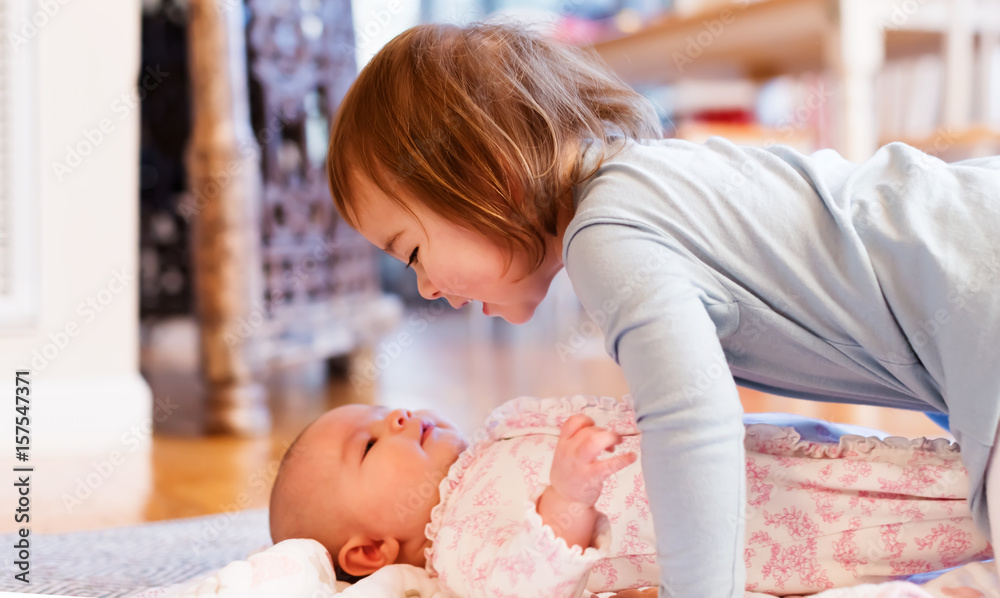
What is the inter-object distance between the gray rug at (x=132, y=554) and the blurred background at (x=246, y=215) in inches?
3.4

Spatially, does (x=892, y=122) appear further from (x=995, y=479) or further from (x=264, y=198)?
(x=995, y=479)

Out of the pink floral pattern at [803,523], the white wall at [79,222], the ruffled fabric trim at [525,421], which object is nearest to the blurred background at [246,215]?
the white wall at [79,222]

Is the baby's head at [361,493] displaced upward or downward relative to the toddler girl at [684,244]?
downward

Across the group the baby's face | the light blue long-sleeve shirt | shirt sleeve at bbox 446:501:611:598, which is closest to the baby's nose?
the baby's face

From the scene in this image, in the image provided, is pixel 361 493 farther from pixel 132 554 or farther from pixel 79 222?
pixel 79 222

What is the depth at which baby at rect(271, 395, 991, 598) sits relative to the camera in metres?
0.71

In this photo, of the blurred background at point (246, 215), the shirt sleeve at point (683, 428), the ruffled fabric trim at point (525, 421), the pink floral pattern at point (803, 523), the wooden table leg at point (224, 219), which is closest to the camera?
the shirt sleeve at point (683, 428)

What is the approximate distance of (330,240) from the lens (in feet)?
7.80

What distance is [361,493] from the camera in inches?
35.8

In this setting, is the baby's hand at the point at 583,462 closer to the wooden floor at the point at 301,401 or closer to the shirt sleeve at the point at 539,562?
the shirt sleeve at the point at 539,562

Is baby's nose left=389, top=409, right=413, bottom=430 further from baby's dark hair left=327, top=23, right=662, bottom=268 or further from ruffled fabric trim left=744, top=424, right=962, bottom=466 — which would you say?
ruffled fabric trim left=744, top=424, right=962, bottom=466

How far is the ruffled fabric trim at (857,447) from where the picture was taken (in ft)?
2.59

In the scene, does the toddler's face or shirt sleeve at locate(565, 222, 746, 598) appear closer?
shirt sleeve at locate(565, 222, 746, 598)

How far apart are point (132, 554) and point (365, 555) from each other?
37 cm
